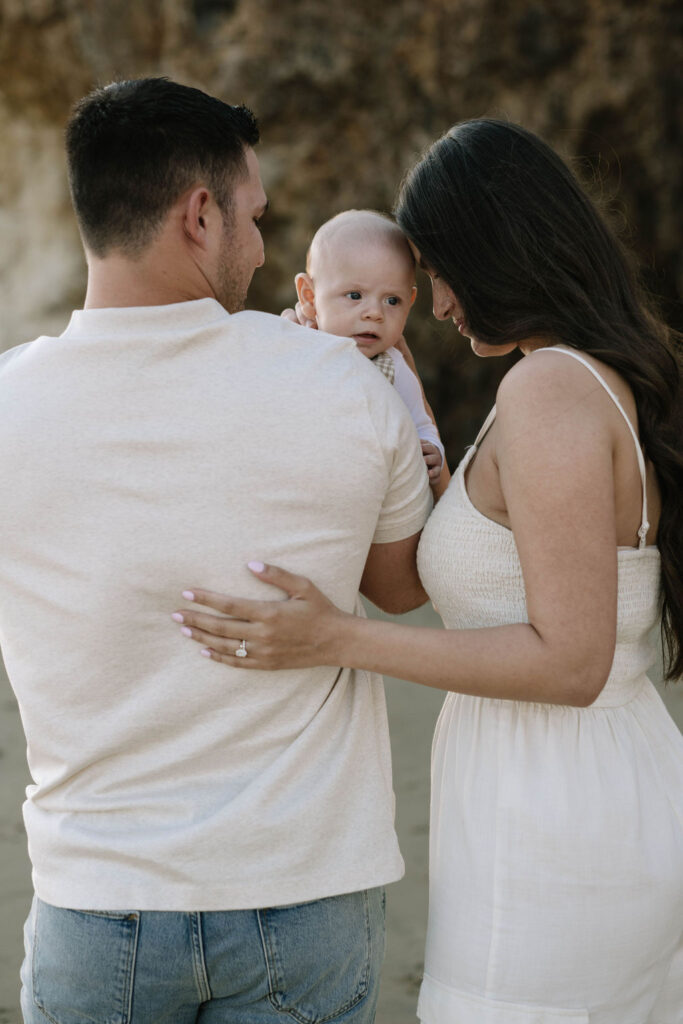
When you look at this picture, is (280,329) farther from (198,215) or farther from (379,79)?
(379,79)

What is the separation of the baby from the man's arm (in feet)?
1.38

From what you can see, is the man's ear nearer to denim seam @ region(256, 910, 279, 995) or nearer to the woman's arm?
the woman's arm

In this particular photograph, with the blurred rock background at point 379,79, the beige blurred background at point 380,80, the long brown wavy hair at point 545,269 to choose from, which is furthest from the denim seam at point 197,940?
the blurred rock background at point 379,79

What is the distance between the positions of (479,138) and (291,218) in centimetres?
437

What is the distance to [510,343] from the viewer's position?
1.67 metres

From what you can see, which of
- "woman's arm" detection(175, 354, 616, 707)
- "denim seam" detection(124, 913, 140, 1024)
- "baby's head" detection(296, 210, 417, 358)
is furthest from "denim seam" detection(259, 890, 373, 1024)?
"baby's head" detection(296, 210, 417, 358)

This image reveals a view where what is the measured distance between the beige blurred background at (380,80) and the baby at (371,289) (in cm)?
311

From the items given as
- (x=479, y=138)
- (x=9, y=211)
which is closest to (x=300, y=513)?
(x=479, y=138)

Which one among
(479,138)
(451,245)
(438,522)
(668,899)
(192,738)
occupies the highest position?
(479,138)

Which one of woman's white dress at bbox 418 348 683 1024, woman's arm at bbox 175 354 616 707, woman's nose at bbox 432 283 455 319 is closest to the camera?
woman's arm at bbox 175 354 616 707

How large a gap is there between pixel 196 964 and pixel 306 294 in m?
1.40

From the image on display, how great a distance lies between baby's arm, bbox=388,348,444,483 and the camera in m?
1.96

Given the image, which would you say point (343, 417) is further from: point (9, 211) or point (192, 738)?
point (9, 211)

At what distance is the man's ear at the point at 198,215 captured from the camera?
1438 millimetres
